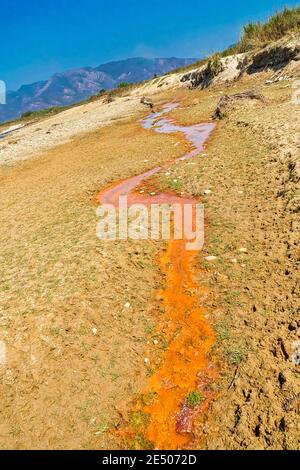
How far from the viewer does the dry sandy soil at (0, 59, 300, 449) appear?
5.58 meters

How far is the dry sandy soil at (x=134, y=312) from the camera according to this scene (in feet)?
18.3

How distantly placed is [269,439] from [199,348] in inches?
76.1

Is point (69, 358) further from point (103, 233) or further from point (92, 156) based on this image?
point (92, 156)

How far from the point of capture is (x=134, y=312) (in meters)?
7.71

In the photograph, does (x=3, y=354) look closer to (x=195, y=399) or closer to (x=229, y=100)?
(x=195, y=399)

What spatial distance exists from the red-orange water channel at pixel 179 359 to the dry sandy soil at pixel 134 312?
17 cm

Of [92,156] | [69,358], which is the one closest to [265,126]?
[92,156]

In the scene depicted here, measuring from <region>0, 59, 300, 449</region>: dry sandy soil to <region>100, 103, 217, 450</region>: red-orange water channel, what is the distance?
0.56 ft

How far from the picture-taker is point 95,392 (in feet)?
20.1

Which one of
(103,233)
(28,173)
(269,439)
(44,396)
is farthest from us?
(28,173)

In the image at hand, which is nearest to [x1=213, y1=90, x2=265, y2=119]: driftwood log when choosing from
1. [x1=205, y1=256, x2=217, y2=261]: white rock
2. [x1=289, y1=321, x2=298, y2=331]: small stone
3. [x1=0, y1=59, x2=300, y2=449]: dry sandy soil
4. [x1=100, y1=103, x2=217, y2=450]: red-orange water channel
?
[x1=0, y1=59, x2=300, y2=449]: dry sandy soil

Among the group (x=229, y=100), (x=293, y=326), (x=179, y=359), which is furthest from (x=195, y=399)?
(x=229, y=100)

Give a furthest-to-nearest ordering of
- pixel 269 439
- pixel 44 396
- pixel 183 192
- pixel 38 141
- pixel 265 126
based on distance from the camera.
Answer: pixel 38 141 < pixel 265 126 < pixel 183 192 < pixel 44 396 < pixel 269 439

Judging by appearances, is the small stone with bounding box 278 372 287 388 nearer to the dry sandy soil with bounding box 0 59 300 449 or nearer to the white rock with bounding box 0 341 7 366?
the dry sandy soil with bounding box 0 59 300 449
